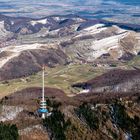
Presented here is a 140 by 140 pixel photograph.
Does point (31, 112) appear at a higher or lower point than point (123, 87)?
higher

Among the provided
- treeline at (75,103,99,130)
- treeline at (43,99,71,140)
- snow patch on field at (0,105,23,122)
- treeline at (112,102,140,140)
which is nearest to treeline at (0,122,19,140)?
treeline at (43,99,71,140)

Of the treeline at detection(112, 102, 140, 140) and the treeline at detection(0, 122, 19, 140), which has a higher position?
the treeline at detection(0, 122, 19, 140)

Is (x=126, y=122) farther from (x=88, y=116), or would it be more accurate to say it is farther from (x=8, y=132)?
(x=8, y=132)

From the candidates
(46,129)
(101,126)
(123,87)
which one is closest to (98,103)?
(101,126)

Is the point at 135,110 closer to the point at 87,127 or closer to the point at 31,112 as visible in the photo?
the point at 87,127

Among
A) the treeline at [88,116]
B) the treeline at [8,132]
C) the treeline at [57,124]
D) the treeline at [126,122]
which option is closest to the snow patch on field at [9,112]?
the treeline at [57,124]

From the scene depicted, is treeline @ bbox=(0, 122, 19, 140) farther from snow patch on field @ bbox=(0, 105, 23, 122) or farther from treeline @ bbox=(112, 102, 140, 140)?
treeline @ bbox=(112, 102, 140, 140)

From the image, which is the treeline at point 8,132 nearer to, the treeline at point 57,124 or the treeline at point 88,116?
the treeline at point 57,124
